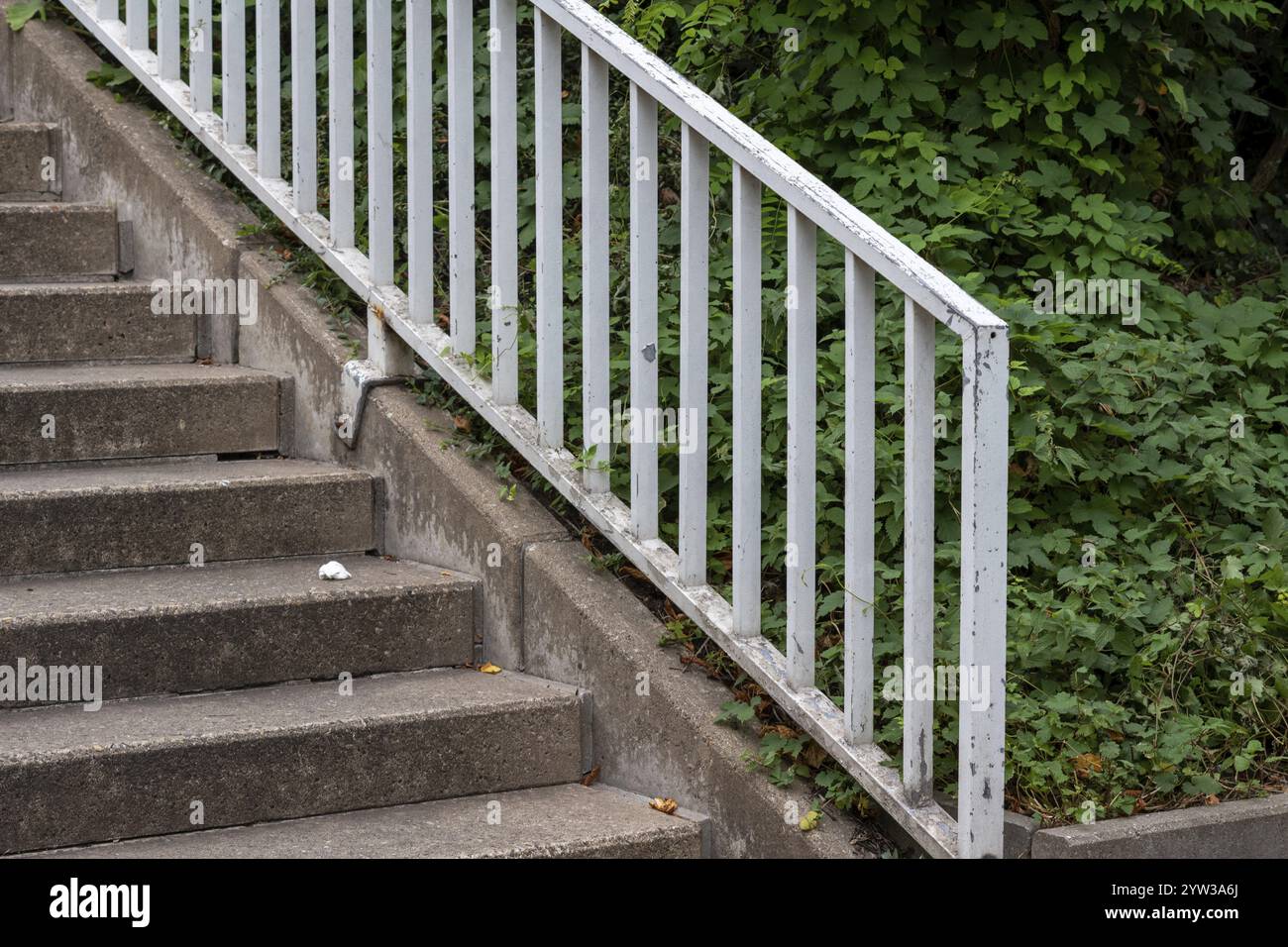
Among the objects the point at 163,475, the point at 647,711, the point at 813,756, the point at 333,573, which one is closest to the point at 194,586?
the point at 333,573

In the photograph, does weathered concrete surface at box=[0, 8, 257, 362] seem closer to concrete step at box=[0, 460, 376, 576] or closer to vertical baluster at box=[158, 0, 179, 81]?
vertical baluster at box=[158, 0, 179, 81]

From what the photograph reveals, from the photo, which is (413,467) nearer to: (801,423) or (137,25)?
(801,423)

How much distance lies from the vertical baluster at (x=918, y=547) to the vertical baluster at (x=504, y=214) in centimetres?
122

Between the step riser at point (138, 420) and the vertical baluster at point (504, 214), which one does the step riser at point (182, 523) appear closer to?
the step riser at point (138, 420)

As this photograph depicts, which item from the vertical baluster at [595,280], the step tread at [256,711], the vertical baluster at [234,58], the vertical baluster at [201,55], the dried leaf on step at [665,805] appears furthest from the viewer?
the vertical baluster at [201,55]

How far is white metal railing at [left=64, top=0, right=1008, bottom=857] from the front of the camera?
2.57 meters

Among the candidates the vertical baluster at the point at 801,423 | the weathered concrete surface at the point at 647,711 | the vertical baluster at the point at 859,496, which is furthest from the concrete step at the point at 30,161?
the vertical baluster at the point at 859,496

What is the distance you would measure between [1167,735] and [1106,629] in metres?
0.26

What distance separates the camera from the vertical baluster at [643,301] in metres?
3.19

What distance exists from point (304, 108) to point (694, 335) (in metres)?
1.64

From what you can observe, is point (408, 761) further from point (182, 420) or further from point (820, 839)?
point (182, 420)

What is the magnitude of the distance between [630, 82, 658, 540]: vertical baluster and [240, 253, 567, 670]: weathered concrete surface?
15.6 inches

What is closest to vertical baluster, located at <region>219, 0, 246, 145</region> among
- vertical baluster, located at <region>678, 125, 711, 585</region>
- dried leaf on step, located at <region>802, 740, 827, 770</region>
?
vertical baluster, located at <region>678, 125, 711, 585</region>

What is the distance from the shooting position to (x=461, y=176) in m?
3.66
